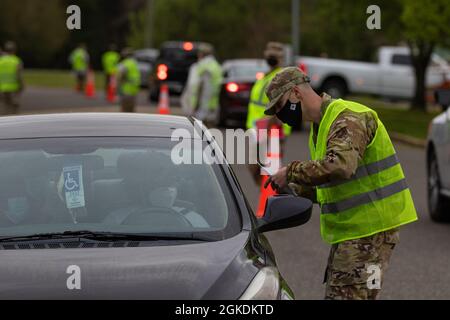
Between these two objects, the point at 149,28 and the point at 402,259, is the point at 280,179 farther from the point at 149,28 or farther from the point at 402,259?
the point at 149,28

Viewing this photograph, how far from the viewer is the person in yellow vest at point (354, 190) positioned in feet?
18.2

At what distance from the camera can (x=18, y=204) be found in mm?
5492

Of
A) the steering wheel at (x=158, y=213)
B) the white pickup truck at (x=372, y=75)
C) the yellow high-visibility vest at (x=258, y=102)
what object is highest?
the steering wheel at (x=158, y=213)

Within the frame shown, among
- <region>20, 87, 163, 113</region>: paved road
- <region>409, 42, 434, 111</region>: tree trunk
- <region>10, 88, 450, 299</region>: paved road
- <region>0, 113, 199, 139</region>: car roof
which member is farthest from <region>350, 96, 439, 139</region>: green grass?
<region>0, 113, 199, 139</region>: car roof

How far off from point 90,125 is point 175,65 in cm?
3170

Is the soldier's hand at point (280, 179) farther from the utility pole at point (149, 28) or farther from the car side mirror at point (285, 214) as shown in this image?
the utility pole at point (149, 28)

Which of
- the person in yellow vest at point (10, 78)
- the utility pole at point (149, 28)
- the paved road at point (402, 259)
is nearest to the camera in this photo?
the paved road at point (402, 259)

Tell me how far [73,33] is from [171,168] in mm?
90552

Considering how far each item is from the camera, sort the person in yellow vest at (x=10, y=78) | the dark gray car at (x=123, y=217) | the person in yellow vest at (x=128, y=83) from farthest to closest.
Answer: the person in yellow vest at (x=10, y=78) → the person in yellow vest at (x=128, y=83) → the dark gray car at (x=123, y=217)

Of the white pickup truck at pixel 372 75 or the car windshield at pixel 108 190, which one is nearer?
the car windshield at pixel 108 190

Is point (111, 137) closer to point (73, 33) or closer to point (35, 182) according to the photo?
point (35, 182)

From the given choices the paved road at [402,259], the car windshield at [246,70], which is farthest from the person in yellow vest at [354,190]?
the car windshield at [246,70]

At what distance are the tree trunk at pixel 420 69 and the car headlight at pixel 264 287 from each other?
2832 centimetres
